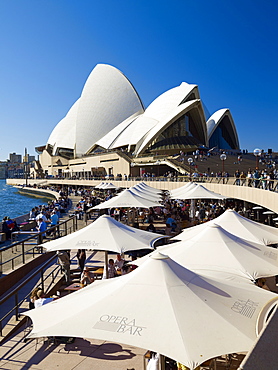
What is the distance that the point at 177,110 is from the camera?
158 feet

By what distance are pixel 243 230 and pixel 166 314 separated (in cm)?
481

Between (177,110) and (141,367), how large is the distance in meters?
45.9

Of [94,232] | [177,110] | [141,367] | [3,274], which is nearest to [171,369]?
[141,367]

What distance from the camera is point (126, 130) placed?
59438 millimetres

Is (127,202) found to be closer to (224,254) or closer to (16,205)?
(224,254)

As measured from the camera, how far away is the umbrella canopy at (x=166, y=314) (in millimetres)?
2705

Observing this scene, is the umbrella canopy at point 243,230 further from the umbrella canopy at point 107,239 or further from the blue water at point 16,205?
the blue water at point 16,205

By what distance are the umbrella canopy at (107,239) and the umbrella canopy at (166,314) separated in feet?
9.11

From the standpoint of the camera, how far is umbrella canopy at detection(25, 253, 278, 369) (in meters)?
2.71

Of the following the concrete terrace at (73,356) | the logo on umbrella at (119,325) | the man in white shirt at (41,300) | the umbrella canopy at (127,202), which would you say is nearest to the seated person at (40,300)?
the man in white shirt at (41,300)

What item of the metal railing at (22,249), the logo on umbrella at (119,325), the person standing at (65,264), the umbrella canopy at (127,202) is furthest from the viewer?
the umbrella canopy at (127,202)

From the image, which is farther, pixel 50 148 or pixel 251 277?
pixel 50 148

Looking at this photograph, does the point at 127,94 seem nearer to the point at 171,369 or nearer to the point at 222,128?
the point at 222,128

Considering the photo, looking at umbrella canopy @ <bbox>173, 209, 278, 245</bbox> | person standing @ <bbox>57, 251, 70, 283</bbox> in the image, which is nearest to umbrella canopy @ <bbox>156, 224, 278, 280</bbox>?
umbrella canopy @ <bbox>173, 209, 278, 245</bbox>
